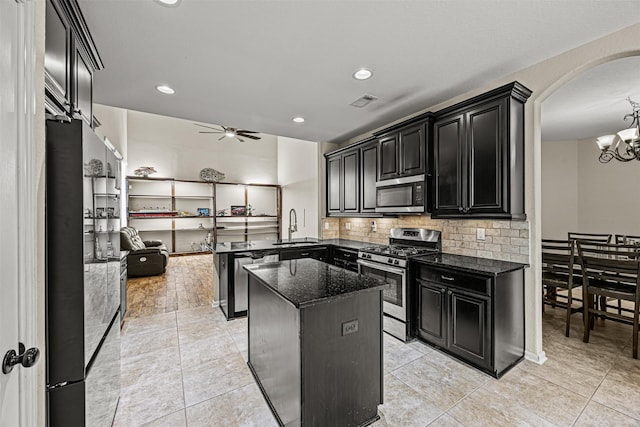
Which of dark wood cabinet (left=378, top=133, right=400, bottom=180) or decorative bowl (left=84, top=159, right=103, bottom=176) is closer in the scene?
decorative bowl (left=84, top=159, right=103, bottom=176)

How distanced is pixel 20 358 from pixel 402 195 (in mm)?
3357

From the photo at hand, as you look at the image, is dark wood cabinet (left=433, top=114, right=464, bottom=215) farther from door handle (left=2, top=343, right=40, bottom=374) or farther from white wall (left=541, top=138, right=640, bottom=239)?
white wall (left=541, top=138, right=640, bottom=239)

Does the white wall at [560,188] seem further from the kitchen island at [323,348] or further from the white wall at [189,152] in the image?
the white wall at [189,152]

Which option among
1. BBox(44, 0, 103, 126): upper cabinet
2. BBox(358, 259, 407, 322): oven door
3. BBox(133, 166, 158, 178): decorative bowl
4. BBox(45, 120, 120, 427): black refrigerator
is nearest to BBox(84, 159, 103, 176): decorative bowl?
BBox(45, 120, 120, 427): black refrigerator

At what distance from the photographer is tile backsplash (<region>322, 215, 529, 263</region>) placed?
268cm

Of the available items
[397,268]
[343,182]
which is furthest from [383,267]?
[343,182]

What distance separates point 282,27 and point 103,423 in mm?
2683

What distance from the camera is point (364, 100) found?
3.30m

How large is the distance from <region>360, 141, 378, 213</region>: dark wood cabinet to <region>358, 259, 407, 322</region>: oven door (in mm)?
1060

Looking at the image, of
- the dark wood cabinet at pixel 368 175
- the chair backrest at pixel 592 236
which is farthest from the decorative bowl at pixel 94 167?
the chair backrest at pixel 592 236

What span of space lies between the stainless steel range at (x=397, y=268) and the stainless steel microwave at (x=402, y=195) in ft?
1.39

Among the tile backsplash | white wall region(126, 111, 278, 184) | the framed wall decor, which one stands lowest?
the tile backsplash

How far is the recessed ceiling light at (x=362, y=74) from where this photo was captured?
2.61 meters

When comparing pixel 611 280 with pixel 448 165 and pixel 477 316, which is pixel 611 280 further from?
pixel 448 165
